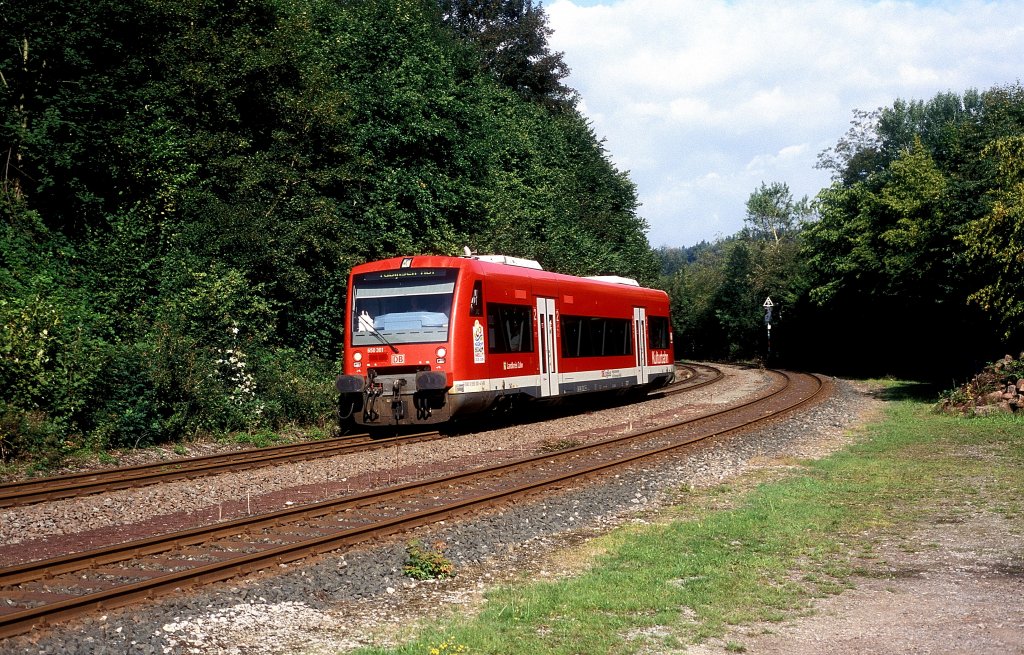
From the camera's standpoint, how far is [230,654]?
6.34m

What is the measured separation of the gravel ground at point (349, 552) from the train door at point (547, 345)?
217 centimetres

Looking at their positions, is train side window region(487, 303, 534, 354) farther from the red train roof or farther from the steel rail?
the steel rail

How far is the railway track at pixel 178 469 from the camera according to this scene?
12617 mm

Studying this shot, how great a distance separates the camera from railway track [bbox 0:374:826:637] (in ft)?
23.9

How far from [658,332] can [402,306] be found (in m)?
12.9

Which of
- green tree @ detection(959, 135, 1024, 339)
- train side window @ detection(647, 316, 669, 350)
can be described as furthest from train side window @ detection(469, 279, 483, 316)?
green tree @ detection(959, 135, 1024, 339)

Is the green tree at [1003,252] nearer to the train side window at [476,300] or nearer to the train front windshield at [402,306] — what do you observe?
the train side window at [476,300]

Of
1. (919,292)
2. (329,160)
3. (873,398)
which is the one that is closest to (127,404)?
(329,160)

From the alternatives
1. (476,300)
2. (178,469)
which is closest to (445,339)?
(476,300)

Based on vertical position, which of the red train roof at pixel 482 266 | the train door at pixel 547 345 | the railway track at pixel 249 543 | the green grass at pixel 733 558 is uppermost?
the red train roof at pixel 482 266

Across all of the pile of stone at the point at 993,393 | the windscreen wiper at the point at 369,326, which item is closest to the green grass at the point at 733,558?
the pile of stone at the point at 993,393

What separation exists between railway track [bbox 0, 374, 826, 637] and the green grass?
2.02 metres

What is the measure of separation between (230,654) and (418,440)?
12.1 m

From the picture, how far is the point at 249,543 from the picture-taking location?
30.6 ft
